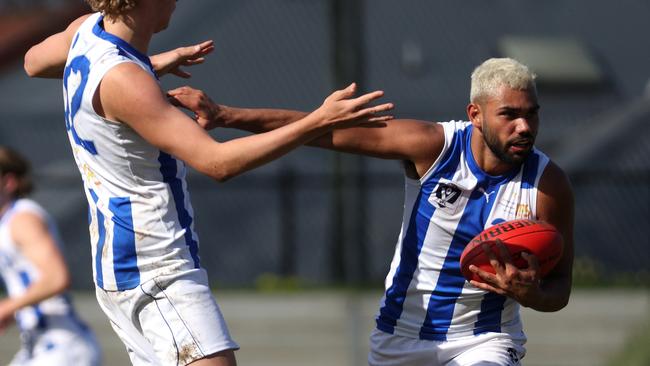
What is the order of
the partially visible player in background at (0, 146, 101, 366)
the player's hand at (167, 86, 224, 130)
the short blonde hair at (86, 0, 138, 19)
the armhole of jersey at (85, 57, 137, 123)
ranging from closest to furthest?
the armhole of jersey at (85, 57, 137, 123)
the short blonde hair at (86, 0, 138, 19)
the player's hand at (167, 86, 224, 130)
the partially visible player in background at (0, 146, 101, 366)

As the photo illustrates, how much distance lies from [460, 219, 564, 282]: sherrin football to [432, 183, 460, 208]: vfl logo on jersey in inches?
8.3

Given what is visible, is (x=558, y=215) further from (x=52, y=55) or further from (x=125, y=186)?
(x=52, y=55)

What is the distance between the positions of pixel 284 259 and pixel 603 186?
3229 millimetres

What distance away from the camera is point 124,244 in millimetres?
3893

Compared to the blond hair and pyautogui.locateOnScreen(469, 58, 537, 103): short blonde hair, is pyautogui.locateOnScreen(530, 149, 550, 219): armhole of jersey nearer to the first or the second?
pyautogui.locateOnScreen(469, 58, 537, 103): short blonde hair

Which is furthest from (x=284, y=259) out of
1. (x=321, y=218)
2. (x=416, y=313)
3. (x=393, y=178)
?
(x=416, y=313)

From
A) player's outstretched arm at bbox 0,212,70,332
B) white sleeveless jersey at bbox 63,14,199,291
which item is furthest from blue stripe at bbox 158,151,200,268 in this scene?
player's outstretched arm at bbox 0,212,70,332

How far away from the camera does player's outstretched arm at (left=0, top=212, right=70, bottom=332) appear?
560 cm

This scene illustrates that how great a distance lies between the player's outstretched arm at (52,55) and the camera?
4.21 metres

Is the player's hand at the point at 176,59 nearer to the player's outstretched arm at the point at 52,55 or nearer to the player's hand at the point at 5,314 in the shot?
the player's outstretched arm at the point at 52,55

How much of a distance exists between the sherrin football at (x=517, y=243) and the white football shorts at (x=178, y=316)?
1.02 meters

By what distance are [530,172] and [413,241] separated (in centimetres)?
56

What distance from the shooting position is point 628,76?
11930mm

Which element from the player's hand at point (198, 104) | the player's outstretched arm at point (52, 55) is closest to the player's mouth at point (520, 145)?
the player's hand at point (198, 104)
